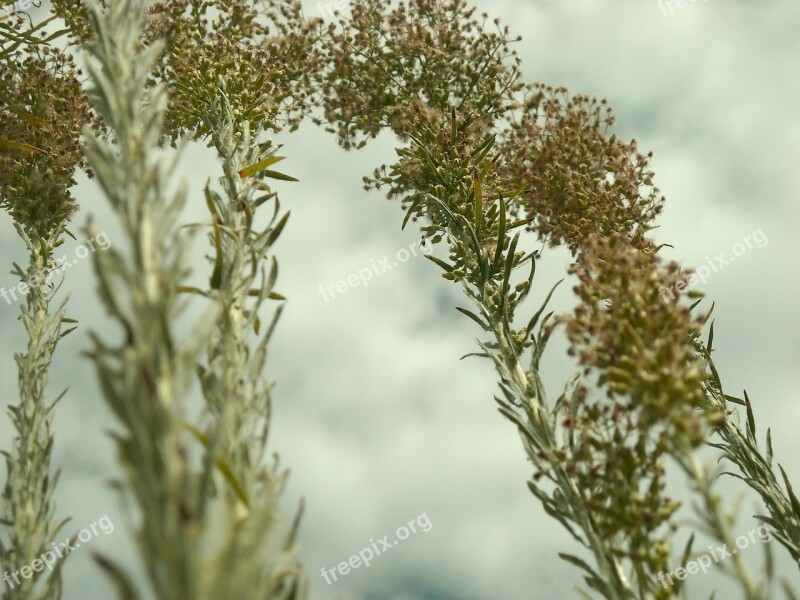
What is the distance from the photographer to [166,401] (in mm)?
1303

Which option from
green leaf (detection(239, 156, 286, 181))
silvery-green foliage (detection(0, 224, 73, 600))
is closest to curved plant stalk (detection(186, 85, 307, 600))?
green leaf (detection(239, 156, 286, 181))

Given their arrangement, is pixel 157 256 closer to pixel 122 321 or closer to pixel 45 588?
pixel 122 321

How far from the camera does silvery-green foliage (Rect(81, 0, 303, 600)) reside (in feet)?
3.82

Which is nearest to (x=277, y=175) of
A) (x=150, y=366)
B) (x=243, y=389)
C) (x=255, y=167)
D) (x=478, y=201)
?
(x=255, y=167)

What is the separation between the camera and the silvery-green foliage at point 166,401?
3.82 ft

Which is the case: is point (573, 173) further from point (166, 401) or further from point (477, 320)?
point (166, 401)

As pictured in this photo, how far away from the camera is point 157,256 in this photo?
1510 millimetres

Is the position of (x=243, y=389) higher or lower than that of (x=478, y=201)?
lower

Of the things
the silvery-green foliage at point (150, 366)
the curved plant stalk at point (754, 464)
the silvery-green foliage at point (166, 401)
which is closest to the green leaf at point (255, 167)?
the silvery-green foliage at point (166, 401)

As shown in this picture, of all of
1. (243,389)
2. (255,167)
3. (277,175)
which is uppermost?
(277,175)

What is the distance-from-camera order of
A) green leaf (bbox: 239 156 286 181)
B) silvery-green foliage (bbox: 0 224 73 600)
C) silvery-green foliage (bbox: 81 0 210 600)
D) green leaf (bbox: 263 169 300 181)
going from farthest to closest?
green leaf (bbox: 263 169 300 181) < green leaf (bbox: 239 156 286 181) < silvery-green foliage (bbox: 0 224 73 600) < silvery-green foliage (bbox: 81 0 210 600)

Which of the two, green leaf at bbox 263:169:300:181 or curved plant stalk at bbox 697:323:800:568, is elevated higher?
green leaf at bbox 263:169:300:181

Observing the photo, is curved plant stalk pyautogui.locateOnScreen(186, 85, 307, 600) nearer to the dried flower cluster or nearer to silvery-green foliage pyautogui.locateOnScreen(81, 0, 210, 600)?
silvery-green foliage pyautogui.locateOnScreen(81, 0, 210, 600)

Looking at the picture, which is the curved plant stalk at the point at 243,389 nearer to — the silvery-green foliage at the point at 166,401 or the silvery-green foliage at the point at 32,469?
the silvery-green foliage at the point at 166,401
